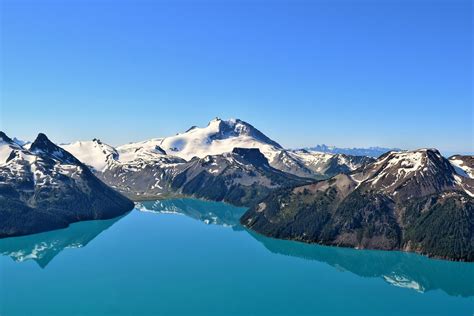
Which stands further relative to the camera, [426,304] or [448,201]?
[448,201]

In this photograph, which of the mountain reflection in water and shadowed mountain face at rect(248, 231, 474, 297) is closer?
shadowed mountain face at rect(248, 231, 474, 297)

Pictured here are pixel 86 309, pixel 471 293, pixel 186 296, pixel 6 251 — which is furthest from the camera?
pixel 6 251

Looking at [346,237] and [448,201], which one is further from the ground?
[448,201]

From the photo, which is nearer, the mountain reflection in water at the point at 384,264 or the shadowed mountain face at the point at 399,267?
the shadowed mountain face at the point at 399,267

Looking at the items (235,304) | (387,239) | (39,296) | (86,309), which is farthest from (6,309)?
(387,239)

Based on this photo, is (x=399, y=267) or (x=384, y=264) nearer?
Answer: (x=399, y=267)

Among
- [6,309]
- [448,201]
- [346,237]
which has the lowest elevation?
[6,309]

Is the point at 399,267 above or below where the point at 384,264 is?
below

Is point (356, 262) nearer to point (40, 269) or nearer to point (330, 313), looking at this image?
point (330, 313)
